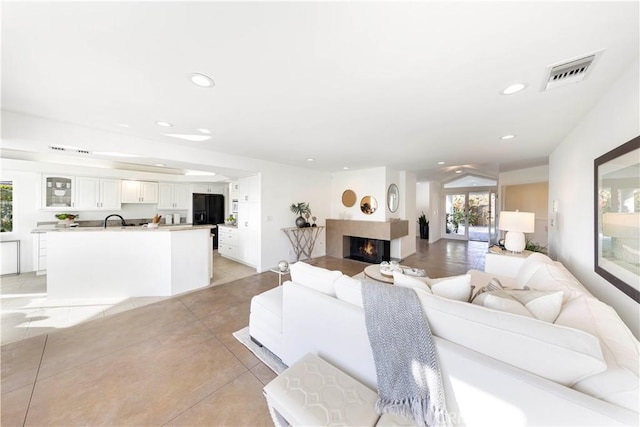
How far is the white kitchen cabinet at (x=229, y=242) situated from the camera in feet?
17.3

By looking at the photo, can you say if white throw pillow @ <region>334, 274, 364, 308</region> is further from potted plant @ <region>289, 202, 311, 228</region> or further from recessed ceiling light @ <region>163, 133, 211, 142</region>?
potted plant @ <region>289, 202, 311, 228</region>

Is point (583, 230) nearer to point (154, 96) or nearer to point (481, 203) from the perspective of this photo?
point (154, 96)

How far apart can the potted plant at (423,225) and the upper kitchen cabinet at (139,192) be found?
9.03 meters

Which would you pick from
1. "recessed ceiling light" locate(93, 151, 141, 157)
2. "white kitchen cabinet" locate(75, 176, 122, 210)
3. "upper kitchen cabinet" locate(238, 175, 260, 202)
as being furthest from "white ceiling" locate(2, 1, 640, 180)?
"white kitchen cabinet" locate(75, 176, 122, 210)

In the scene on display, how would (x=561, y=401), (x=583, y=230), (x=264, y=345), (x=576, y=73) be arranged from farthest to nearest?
(x=583, y=230) < (x=264, y=345) < (x=576, y=73) < (x=561, y=401)

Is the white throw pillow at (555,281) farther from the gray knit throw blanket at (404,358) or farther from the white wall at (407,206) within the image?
the white wall at (407,206)

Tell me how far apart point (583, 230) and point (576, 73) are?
1658 millimetres

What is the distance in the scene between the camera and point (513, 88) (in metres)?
1.72

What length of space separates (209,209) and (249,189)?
2.36m

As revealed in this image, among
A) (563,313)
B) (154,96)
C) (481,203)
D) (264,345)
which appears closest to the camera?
(563,313)

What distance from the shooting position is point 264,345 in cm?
208

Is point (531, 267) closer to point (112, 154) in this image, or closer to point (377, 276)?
point (377, 276)

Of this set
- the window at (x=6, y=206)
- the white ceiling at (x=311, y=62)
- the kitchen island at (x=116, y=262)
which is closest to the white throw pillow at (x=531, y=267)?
the white ceiling at (x=311, y=62)

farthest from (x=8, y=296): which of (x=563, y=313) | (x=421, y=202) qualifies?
Answer: (x=421, y=202)
